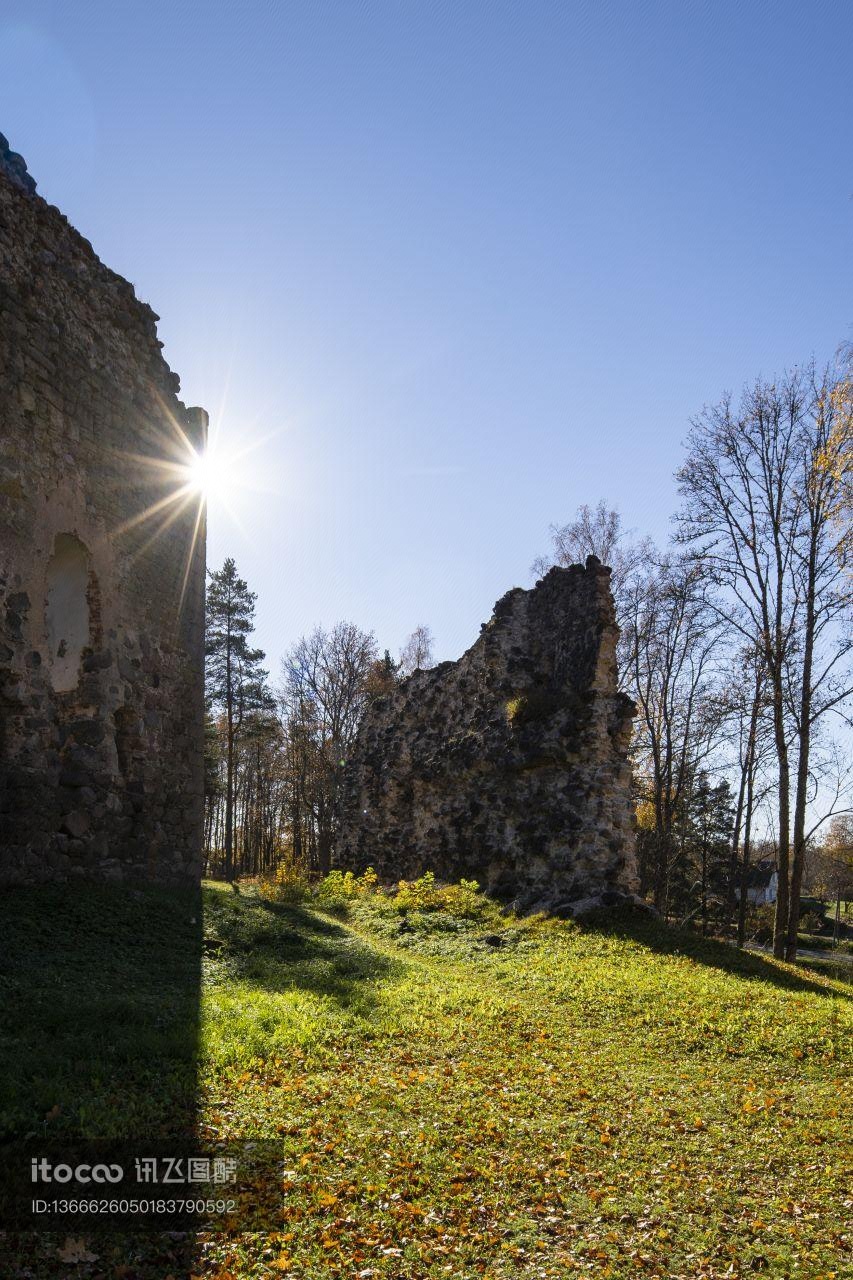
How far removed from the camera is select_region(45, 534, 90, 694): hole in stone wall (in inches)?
345

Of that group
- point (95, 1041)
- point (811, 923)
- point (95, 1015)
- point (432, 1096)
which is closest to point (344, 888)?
point (432, 1096)

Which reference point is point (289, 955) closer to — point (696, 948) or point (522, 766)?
point (696, 948)

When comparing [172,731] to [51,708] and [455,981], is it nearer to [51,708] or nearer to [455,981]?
[51,708]

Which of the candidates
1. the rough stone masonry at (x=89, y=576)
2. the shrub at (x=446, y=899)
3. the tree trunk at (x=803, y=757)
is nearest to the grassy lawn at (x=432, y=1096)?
the rough stone masonry at (x=89, y=576)

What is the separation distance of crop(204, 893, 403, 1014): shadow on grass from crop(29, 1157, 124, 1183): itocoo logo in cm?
351

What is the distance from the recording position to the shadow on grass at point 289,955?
289 inches

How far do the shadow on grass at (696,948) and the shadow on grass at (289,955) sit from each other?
3913mm

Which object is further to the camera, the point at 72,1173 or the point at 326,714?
the point at 326,714

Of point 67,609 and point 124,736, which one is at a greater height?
point 67,609

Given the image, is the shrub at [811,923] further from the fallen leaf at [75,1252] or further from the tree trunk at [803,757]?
the fallen leaf at [75,1252]

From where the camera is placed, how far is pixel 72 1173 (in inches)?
135

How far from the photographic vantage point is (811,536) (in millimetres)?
13578

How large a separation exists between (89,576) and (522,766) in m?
9.37

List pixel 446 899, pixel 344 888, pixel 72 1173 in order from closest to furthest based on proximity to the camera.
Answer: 1. pixel 72 1173
2. pixel 446 899
3. pixel 344 888
